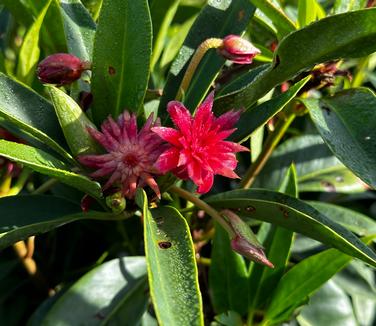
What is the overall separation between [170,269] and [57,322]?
37 cm

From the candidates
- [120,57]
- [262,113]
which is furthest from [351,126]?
[120,57]

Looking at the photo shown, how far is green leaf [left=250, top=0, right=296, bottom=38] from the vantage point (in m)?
0.98

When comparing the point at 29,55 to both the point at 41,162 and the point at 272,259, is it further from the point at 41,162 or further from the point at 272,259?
the point at 272,259

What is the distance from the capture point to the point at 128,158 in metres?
0.84

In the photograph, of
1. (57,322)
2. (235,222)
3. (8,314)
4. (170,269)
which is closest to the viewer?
(170,269)

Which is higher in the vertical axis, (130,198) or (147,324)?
(130,198)

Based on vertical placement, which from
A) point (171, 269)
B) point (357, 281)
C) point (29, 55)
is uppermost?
point (29, 55)

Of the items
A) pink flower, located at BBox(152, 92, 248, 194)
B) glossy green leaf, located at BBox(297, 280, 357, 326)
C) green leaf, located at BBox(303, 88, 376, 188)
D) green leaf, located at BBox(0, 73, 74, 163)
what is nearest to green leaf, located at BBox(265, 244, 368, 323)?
glossy green leaf, located at BBox(297, 280, 357, 326)

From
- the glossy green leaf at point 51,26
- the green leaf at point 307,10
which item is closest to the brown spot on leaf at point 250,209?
the green leaf at point 307,10

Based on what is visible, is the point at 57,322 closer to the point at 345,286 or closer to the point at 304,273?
the point at 304,273

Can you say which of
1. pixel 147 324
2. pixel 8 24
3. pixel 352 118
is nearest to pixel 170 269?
pixel 352 118

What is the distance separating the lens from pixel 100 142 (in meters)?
0.86

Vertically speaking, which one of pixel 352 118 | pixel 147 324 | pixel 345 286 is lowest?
pixel 147 324

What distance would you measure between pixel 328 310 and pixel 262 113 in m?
0.55
